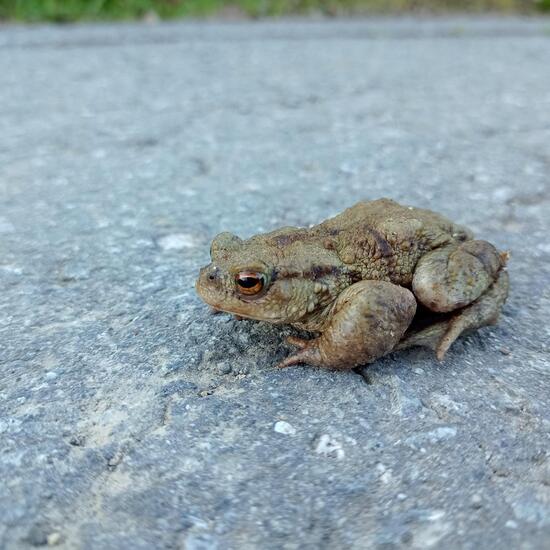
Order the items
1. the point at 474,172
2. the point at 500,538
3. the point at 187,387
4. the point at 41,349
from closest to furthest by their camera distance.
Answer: the point at 500,538 < the point at 187,387 < the point at 41,349 < the point at 474,172

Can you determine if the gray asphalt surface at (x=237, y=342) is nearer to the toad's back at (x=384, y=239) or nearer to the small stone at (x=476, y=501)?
the small stone at (x=476, y=501)

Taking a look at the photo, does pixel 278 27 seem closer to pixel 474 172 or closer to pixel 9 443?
pixel 474 172

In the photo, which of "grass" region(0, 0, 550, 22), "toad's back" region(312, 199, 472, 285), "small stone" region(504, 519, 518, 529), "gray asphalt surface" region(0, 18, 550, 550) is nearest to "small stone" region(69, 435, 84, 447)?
"gray asphalt surface" region(0, 18, 550, 550)

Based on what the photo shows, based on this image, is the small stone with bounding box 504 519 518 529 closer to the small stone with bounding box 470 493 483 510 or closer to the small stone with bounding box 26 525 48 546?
the small stone with bounding box 470 493 483 510

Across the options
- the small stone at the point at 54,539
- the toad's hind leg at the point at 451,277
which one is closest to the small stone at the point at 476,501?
the toad's hind leg at the point at 451,277

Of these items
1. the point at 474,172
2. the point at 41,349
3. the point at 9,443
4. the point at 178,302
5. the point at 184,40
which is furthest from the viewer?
the point at 184,40

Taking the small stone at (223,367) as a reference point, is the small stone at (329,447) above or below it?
below

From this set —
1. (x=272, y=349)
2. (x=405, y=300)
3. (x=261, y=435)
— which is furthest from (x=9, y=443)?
(x=405, y=300)
